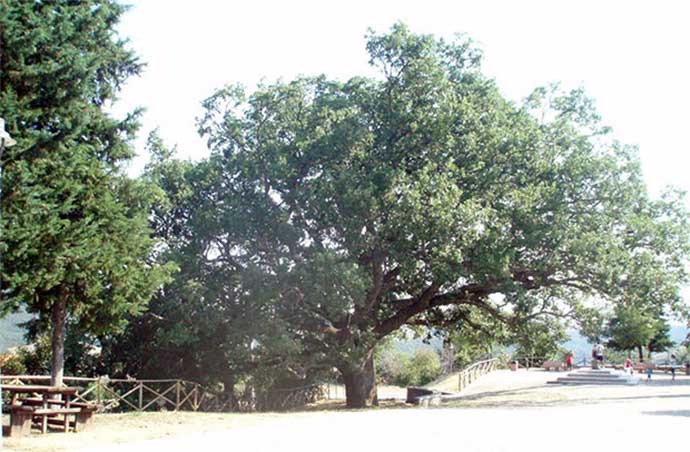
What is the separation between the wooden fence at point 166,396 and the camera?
20.9 m

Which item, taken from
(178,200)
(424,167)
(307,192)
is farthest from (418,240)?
(178,200)

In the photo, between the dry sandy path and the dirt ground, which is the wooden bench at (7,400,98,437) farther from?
the dry sandy path

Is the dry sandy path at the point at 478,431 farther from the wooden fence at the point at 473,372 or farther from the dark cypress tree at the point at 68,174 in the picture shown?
the wooden fence at the point at 473,372

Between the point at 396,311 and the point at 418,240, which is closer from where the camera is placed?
the point at 418,240

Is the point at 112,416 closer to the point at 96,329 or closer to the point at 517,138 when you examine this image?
the point at 96,329

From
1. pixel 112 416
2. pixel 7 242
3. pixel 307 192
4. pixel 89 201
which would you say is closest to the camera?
pixel 7 242

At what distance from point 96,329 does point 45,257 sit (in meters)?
4.11

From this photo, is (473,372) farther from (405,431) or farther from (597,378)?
(405,431)

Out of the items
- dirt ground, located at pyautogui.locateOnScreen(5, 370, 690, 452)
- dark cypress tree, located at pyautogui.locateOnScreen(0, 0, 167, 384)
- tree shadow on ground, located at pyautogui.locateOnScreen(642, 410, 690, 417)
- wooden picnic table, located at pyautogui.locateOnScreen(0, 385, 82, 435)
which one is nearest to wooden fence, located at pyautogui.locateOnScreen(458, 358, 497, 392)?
dirt ground, located at pyautogui.locateOnScreen(5, 370, 690, 452)

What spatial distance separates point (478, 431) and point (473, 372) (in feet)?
80.4

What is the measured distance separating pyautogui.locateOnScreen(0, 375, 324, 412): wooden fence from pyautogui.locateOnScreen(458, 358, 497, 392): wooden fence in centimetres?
771

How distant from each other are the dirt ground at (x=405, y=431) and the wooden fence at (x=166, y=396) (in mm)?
2775

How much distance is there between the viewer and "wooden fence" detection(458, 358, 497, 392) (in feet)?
114

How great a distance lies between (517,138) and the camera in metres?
25.1
